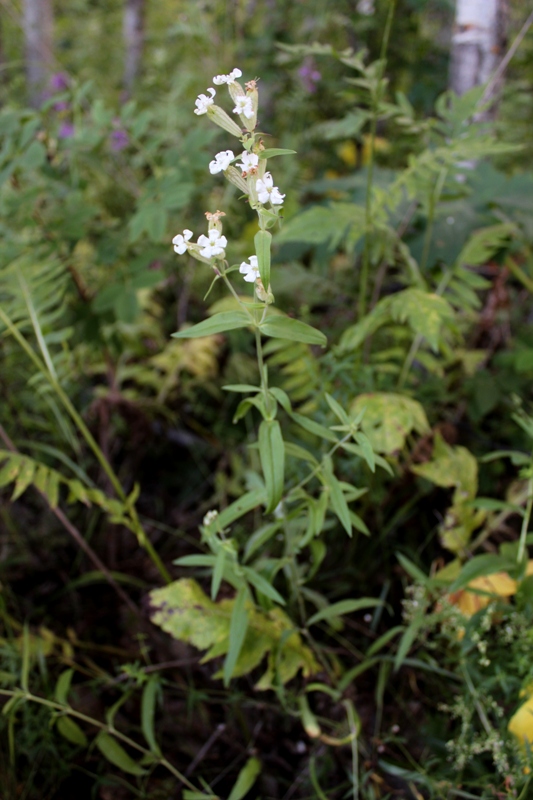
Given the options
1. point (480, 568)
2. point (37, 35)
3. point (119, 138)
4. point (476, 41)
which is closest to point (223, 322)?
point (480, 568)

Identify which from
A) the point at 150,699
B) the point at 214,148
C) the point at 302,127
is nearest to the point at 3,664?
the point at 150,699

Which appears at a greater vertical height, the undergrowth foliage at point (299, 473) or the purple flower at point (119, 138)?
the purple flower at point (119, 138)

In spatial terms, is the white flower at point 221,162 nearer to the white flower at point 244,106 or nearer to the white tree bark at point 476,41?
the white flower at point 244,106

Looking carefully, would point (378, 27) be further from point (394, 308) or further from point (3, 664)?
point (3, 664)

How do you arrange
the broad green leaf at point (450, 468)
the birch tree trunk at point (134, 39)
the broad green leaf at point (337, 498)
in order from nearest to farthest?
1. the broad green leaf at point (337, 498)
2. the broad green leaf at point (450, 468)
3. the birch tree trunk at point (134, 39)

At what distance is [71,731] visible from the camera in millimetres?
1431

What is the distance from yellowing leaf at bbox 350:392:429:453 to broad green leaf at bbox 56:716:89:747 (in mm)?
1002

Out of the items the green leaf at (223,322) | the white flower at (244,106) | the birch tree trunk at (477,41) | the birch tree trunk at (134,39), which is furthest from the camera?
the birch tree trunk at (134,39)

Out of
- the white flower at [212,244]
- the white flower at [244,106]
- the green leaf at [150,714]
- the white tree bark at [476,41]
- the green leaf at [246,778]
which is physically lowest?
the green leaf at [246,778]

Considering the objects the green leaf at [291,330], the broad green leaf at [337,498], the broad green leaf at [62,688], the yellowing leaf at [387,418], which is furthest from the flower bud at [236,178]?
the broad green leaf at [62,688]

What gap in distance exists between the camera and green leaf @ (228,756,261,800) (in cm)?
131

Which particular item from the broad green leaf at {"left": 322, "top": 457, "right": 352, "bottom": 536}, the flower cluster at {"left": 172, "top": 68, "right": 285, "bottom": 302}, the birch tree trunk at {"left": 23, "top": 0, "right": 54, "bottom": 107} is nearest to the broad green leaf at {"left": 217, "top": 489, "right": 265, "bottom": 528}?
the broad green leaf at {"left": 322, "top": 457, "right": 352, "bottom": 536}

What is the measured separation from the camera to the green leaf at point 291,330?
40.3 inches

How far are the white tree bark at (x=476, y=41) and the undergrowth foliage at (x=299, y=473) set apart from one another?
388mm
